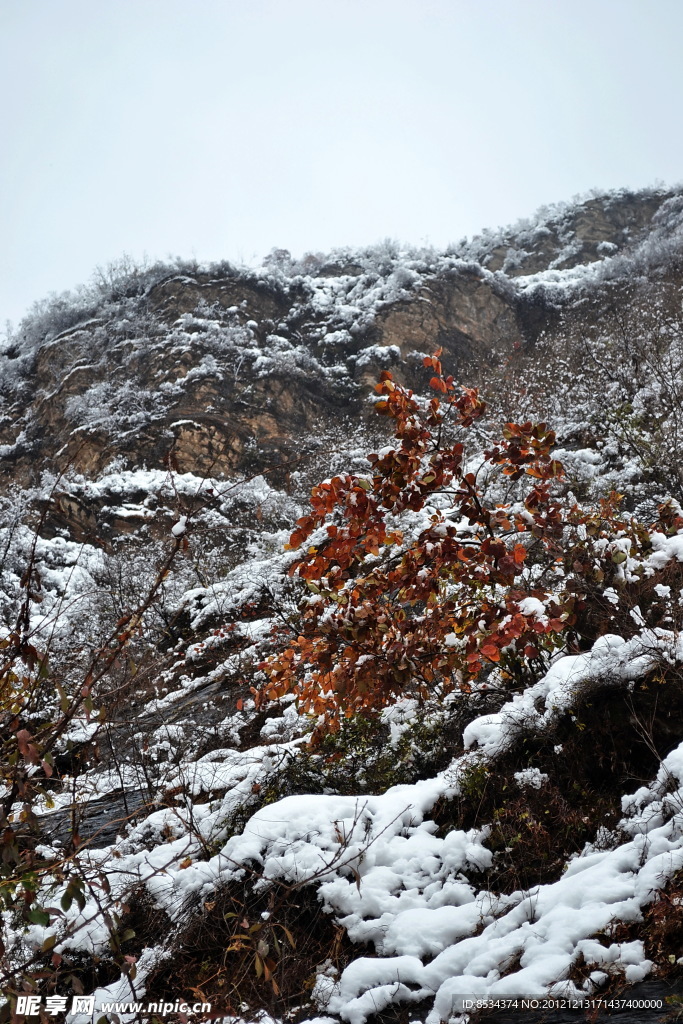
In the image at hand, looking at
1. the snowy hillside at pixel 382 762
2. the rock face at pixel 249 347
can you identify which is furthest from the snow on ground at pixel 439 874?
the rock face at pixel 249 347

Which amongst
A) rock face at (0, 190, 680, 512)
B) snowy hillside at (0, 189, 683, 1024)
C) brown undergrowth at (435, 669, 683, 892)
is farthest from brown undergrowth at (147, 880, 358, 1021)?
rock face at (0, 190, 680, 512)

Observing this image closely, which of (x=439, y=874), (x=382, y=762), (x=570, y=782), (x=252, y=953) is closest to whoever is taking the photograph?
(x=252, y=953)

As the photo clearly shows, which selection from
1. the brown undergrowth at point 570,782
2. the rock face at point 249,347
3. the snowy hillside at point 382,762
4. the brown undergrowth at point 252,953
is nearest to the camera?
the snowy hillside at point 382,762

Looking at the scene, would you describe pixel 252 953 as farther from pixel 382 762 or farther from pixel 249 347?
pixel 249 347

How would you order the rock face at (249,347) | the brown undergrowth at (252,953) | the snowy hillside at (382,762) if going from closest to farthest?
1. the snowy hillside at (382,762)
2. the brown undergrowth at (252,953)
3. the rock face at (249,347)

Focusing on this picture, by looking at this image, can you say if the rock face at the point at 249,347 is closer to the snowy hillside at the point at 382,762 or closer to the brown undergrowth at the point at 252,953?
the snowy hillside at the point at 382,762

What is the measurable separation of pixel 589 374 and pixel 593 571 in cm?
1278

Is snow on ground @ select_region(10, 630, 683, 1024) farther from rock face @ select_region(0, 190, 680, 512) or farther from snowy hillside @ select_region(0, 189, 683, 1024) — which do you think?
rock face @ select_region(0, 190, 680, 512)

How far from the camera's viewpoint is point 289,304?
2395cm

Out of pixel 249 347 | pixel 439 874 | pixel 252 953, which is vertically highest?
pixel 249 347

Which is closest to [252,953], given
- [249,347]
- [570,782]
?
[570,782]

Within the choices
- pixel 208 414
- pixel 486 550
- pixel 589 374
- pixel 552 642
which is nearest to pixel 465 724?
pixel 552 642

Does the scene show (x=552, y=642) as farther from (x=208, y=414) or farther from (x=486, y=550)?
(x=208, y=414)

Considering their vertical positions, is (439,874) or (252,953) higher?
(252,953)
